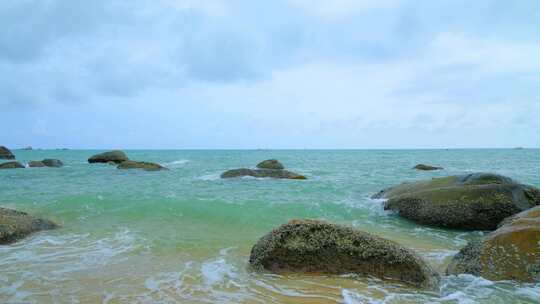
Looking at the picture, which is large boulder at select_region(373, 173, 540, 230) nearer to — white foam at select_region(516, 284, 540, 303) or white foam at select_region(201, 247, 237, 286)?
white foam at select_region(516, 284, 540, 303)

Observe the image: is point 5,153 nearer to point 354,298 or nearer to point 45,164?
point 45,164

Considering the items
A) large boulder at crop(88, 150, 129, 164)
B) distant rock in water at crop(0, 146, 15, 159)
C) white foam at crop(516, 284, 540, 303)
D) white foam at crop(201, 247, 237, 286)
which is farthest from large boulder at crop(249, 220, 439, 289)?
distant rock in water at crop(0, 146, 15, 159)

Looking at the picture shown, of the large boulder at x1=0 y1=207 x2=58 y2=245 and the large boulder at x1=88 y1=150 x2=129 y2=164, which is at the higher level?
the large boulder at x1=88 y1=150 x2=129 y2=164

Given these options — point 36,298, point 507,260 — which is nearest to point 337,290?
point 507,260

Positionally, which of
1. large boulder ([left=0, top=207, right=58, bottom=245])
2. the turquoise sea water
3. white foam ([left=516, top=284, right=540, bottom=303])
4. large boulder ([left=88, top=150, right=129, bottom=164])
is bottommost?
the turquoise sea water

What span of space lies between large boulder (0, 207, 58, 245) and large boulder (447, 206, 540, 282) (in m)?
9.10

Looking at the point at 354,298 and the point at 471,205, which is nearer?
the point at 354,298

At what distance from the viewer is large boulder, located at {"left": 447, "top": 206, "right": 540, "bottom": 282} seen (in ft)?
18.9

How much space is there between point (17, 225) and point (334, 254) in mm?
7552

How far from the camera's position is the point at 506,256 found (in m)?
6.00

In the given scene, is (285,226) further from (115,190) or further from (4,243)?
(115,190)

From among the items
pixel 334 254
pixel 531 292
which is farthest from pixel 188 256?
pixel 531 292

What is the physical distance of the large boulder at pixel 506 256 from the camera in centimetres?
577

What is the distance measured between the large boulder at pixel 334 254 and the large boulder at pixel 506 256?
0.73 meters
